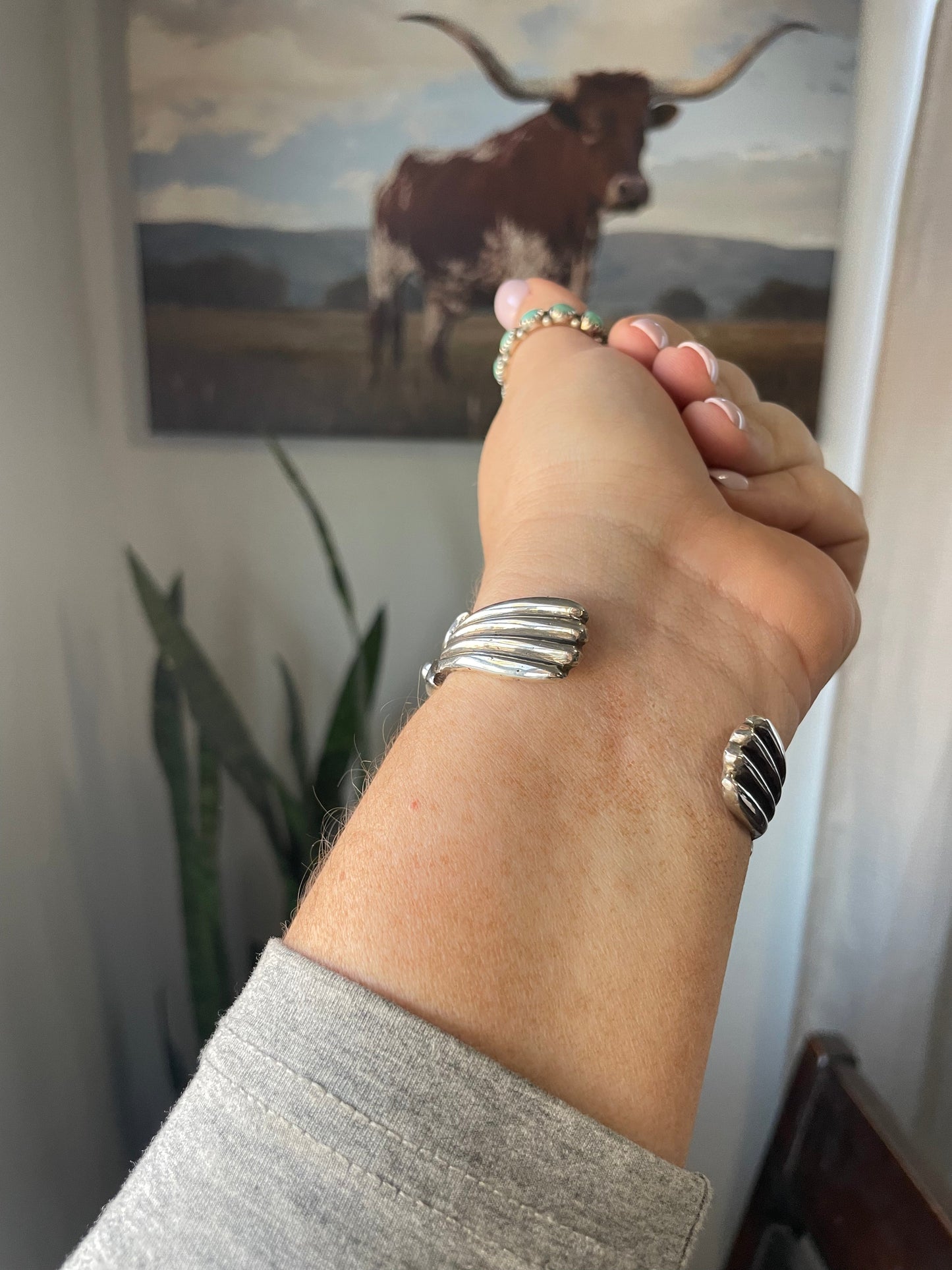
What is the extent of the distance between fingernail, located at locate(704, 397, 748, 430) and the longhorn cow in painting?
0.42m

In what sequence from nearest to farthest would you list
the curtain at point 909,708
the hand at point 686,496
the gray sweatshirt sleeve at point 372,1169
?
the gray sweatshirt sleeve at point 372,1169, the hand at point 686,496, the curtain at point 909,708

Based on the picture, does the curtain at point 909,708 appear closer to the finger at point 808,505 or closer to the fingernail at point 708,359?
the finger at point 808,505

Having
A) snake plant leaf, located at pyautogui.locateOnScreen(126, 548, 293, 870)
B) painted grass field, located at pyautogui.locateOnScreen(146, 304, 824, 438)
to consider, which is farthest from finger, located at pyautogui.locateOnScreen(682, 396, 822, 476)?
snake plant leaf, located at pyautogui.locateOnScreen(126, 548, 293, 870)

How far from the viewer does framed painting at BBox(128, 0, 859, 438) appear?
83 cm

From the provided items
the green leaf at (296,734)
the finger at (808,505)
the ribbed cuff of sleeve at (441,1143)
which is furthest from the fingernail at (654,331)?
the green leaf at (296,734)

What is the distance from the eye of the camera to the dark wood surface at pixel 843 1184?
0.49 m

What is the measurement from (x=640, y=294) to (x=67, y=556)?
82 cm

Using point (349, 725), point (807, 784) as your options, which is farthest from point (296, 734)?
point (807, 784)

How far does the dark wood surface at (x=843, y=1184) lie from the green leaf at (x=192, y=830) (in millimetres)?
655

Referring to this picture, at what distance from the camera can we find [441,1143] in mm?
248

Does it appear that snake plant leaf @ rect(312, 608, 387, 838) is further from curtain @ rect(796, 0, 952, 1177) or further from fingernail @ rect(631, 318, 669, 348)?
curtain @ rect(796, 0, 952, 1177)

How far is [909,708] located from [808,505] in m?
0.39

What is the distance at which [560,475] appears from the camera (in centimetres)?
53

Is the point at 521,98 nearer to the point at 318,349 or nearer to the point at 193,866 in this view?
the point at 318,349
